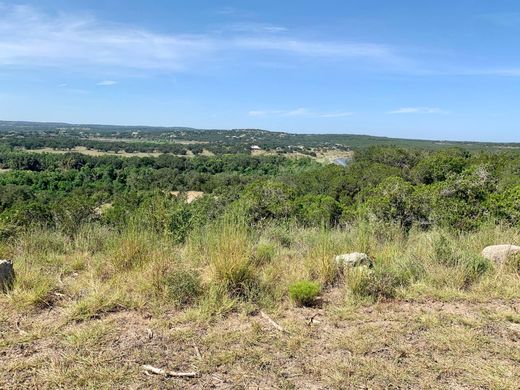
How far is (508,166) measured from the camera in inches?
1131

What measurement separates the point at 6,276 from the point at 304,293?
251 cm

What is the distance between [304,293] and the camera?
130 inches

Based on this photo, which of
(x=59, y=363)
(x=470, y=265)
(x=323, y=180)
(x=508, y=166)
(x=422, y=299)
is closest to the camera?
(x=59, y=363)

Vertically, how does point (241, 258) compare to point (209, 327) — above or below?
above

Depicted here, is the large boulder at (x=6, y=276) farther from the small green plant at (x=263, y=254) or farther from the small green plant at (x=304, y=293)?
the small green plant at (x=304, y=293)

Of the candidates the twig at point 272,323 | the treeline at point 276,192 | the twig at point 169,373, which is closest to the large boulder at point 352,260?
the twig at point 272,323

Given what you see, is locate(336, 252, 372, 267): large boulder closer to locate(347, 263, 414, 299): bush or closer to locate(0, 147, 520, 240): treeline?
locate(347, 263, 414, 299): bush

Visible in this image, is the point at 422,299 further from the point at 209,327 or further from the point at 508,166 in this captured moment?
the point at 508,166

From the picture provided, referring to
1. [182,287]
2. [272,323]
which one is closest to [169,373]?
[272,323]

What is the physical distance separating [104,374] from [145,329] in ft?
1.98

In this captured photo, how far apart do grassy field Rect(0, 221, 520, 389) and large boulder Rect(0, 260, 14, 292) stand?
0.08m

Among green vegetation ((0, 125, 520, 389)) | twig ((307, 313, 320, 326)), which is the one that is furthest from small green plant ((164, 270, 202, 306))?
twig ((307, 313, 320, 326))

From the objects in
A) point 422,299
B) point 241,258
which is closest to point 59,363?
point 241,258

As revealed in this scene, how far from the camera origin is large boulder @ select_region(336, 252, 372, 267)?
3.87 metres
